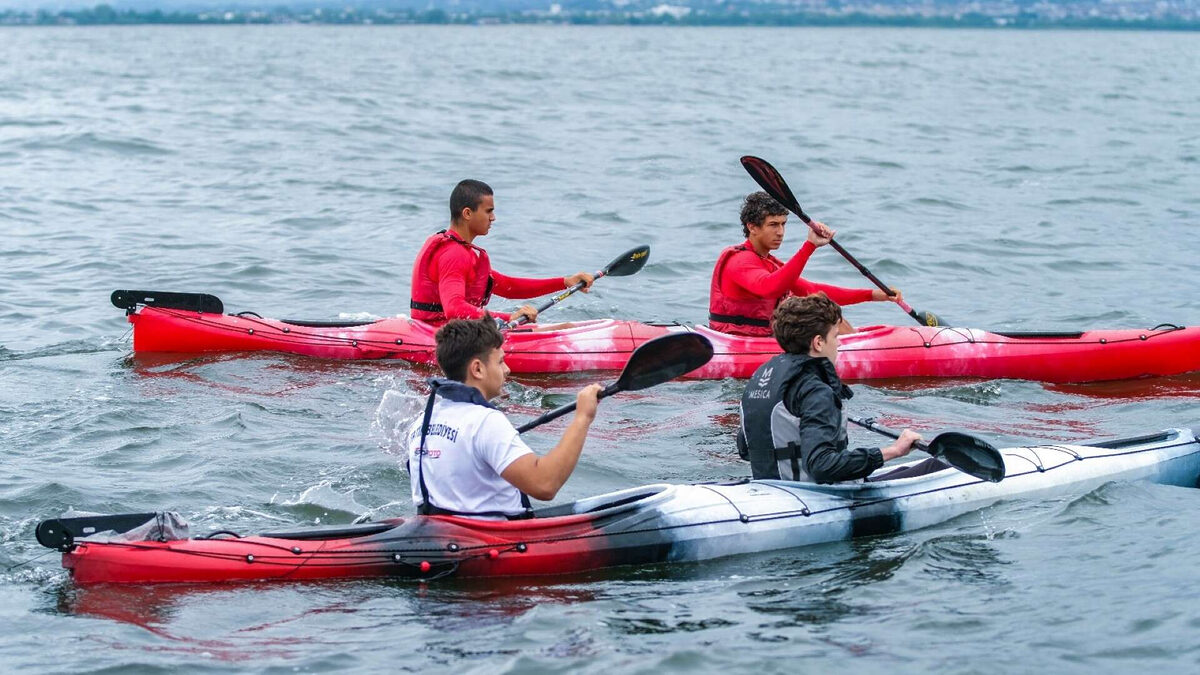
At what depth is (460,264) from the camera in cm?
929

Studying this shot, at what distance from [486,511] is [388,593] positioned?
50 centimetres

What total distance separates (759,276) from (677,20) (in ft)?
385

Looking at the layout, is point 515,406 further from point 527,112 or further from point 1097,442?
point 527,112

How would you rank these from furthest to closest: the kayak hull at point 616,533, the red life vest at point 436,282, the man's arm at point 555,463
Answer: the red life vest at point 436,282
the kayak hull at point 616,533
the man's arm at point 555,463

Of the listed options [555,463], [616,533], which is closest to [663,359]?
Answer: [616,533]

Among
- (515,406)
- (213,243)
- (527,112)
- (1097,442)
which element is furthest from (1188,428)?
(527,112)

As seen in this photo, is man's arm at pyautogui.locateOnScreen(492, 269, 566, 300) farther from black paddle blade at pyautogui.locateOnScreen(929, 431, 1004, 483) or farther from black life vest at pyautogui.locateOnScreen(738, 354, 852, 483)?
black paddle blade at pyautogui.locateOnScreen(929, 431, 1004, 483)

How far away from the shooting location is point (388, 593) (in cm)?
559

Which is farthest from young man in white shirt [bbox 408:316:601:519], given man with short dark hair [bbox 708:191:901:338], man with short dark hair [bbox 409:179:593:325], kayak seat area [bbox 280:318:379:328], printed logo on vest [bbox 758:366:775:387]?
kayak seat area [bbox 280:318:379:328]

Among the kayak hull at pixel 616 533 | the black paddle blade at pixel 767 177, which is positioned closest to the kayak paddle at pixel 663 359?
the kayak hull at pixel 616 533

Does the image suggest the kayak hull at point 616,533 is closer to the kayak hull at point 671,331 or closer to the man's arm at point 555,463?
the man's arm at point 555,463

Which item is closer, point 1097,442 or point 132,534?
point 132,534

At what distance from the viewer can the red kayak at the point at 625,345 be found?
986 cm

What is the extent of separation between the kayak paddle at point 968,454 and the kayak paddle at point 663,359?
969 mm
